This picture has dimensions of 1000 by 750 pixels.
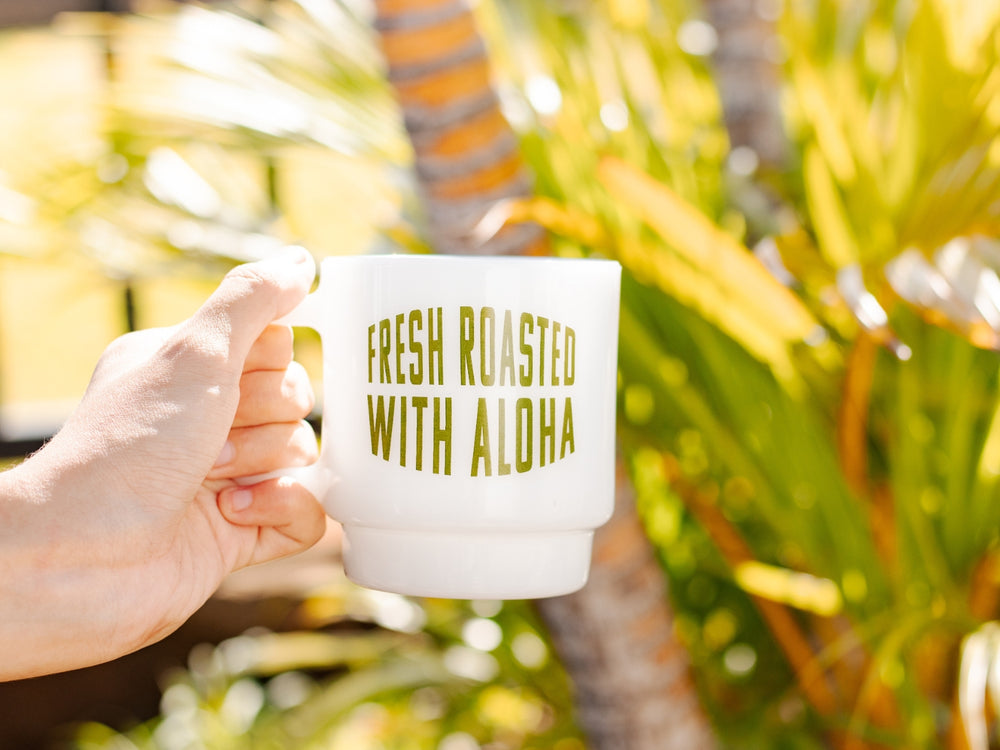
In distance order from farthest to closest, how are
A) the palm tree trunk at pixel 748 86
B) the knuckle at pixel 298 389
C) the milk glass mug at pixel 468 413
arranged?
1. the palm tree trunk at pixel 748 86
2. the knuckle at pixel 298 389
3. the milk glass mug at pixel 468 413

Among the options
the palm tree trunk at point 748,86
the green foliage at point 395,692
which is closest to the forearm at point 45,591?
the green foliage at point 395,692

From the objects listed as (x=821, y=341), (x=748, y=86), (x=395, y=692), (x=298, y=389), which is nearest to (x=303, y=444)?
(x=298, y=389)

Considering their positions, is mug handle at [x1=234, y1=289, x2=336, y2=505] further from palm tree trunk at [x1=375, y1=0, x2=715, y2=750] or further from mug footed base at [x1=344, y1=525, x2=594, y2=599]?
palm tree trunk at [x1=375, y1=0, x2=715, y2=750]

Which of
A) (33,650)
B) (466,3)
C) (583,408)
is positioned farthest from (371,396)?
(466,3)

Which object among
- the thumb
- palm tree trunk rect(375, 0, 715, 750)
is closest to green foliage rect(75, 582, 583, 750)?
palm tree trunk rect(375, 0, 715, 750)

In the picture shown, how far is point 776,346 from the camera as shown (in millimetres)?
758

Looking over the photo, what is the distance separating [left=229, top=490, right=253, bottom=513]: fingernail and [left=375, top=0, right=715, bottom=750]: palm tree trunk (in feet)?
0.94

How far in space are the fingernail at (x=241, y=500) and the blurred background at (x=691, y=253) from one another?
246 mm

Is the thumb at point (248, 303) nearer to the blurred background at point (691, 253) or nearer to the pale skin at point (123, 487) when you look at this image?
the pale skin at point (123, 487)

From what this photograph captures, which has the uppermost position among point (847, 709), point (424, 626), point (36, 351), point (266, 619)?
point (847, 709)

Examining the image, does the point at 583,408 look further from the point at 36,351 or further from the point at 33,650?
the point at 36,351

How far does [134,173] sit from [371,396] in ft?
2.15

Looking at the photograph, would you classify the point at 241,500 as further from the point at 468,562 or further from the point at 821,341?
the point at 821,341

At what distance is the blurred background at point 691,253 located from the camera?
722 millimetres
